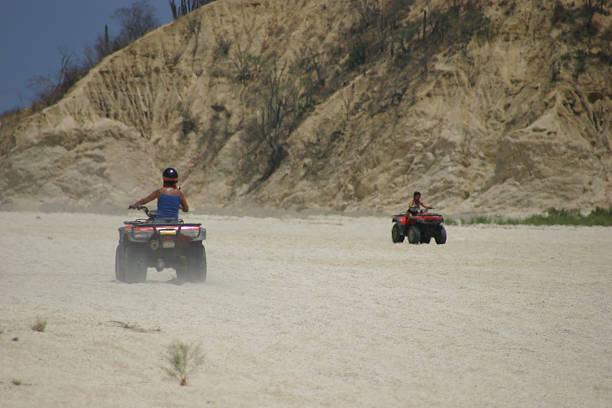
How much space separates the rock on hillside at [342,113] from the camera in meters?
33.1

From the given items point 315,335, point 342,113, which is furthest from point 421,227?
Result: point 342,113

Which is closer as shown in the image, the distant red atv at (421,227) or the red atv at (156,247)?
the red atv at (156,247)

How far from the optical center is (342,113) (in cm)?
4169

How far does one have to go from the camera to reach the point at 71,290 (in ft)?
28.8

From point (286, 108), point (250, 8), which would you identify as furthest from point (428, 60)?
point (250, 8)

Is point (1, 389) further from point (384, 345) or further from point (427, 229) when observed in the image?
point (427, 229)

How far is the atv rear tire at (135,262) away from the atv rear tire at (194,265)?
0.66 meters

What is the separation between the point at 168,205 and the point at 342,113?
108 ft

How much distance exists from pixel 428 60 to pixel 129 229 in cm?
3327

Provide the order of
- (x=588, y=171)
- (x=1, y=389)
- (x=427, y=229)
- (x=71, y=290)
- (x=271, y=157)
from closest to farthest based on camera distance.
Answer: (x=1, y=389), (x=71, y=290), (x=427, y=229), (x=588, y=171), (x=271, y=157)

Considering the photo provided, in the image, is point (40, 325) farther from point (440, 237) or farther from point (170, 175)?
point (440, 237)

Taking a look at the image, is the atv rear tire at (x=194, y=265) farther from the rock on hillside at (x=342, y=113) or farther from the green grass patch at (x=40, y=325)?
the rock on hillside at (x=342, y=113)

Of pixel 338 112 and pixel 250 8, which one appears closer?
pixel 338 112

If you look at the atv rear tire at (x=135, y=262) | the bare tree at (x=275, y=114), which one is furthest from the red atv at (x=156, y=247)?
the bare tree at (x=275, y=114)
